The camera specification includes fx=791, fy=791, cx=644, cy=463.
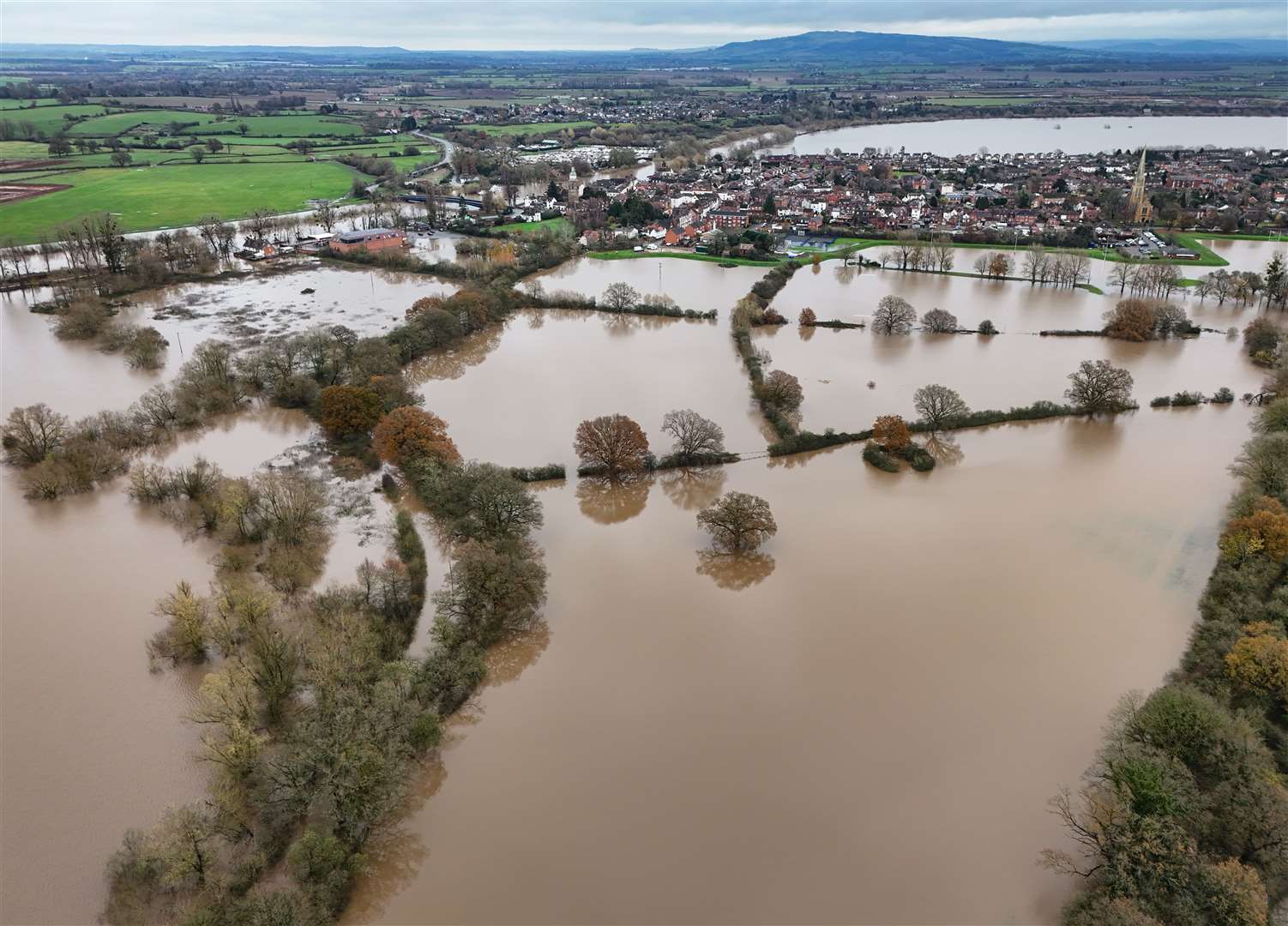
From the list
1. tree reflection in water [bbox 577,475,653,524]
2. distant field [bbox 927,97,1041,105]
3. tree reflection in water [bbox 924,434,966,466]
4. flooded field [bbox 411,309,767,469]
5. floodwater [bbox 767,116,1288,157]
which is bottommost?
tree reflection in water [bbox 577,475,653,524]

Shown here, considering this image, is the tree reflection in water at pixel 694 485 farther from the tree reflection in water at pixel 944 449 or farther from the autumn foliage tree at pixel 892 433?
the tree reflection in water at pixel 944 449

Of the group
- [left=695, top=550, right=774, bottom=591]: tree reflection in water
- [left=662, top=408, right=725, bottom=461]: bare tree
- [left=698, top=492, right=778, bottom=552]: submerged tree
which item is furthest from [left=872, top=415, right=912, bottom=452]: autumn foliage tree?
[left=695, top=550, right=774, bottom=591]: tree reflection in water

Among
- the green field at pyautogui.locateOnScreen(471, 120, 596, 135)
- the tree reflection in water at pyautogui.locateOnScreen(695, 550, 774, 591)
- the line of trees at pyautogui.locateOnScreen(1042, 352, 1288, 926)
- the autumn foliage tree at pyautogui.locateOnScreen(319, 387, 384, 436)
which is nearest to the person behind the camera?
the line of trees at pyautogui.locateOnScreen(1042, 352, 1288, 926)

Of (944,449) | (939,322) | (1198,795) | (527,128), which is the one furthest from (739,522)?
(527,128)

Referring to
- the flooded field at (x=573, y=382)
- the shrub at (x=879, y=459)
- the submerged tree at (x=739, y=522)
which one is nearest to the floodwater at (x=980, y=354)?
the shrub at (x=879, y=459)

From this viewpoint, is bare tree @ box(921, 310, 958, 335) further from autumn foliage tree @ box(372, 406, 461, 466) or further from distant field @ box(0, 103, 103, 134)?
distant field @ box(0, 103, 103, 134)

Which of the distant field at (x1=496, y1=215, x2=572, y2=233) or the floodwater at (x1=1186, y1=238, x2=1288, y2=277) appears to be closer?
the floodwater at (x1=1186, y1=238, x2=1288, y2=277)

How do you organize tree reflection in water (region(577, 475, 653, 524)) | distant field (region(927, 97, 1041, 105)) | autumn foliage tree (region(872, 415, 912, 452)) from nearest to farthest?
tree reflection in water (region(577, 475, 653, 524)) → autumn foliage tree (region(872, 415, 912, 452)) → distant field (region(927, 97, 1041, 105))
